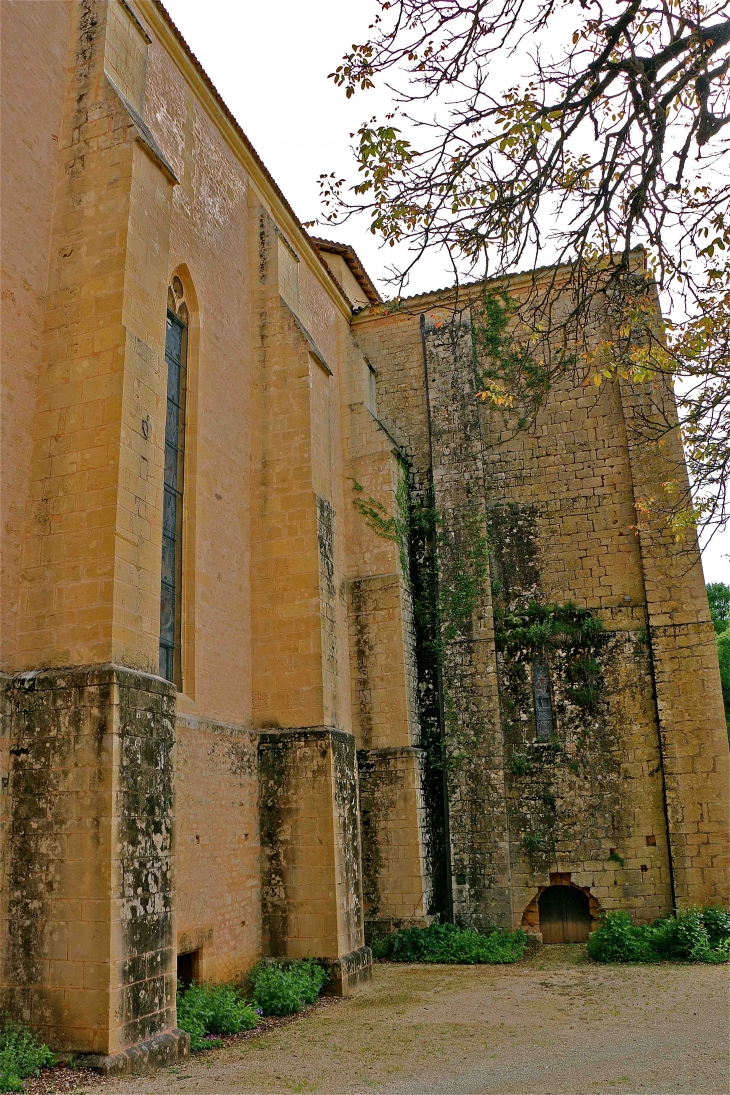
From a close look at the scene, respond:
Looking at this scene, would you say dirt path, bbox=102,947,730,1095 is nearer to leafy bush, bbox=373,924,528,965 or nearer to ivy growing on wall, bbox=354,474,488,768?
leafy bush, bbox=373,924,528,965

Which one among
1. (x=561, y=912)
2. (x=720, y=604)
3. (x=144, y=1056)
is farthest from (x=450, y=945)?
(x=720, y=604)

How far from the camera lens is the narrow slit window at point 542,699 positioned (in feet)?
45.4

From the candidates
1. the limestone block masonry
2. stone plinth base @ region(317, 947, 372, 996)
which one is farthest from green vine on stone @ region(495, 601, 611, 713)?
the limestone block masonry

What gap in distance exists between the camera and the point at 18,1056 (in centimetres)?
591

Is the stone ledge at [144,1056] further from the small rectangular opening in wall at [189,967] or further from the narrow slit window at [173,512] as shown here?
the narrow slit window at [173,512]

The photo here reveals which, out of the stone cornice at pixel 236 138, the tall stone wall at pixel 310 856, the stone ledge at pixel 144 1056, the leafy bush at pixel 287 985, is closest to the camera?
the stone ledge at pixel 144 1056

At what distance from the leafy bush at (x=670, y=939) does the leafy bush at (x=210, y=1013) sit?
5511 mm

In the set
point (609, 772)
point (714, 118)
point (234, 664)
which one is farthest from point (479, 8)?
point (609, 772)

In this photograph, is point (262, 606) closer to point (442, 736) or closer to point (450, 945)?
point (442, 736)

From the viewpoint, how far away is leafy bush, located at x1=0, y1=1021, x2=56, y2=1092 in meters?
5.60

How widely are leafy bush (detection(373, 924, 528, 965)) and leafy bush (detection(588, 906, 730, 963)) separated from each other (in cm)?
120

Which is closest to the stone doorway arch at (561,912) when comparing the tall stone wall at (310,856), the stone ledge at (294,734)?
the tall stone wall at (310,856)

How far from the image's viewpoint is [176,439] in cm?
1030

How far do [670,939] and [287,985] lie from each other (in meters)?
5.54
